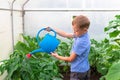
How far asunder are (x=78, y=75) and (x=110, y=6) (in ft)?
8.20

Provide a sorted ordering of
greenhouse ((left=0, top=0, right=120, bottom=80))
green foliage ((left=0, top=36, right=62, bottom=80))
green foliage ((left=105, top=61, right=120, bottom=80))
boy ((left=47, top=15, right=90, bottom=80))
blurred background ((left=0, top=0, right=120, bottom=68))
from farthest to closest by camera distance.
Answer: blurred background ((left=0, top=0, right=120, bottom=68)) → greenhouse ((left=0, top=0, right=120, bottom=80)) → green foliage ((left=0, top=36, right=62, bottom=80)) → boy ((left=47, top=15, right=90, bottom=80)) → green foliage ((left=105, top=61, right=120, bottom=80))

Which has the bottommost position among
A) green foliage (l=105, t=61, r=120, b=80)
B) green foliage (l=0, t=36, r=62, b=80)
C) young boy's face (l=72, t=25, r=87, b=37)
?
Result: green foliage (l=0, t=36, r=62, b=80)

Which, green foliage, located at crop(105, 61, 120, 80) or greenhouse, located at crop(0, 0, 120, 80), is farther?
greenhouse, located at crop(0, 0, 120, 80)

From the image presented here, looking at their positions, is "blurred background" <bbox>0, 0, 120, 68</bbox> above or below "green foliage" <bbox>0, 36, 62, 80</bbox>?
above

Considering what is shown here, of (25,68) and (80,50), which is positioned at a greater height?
(80,50)

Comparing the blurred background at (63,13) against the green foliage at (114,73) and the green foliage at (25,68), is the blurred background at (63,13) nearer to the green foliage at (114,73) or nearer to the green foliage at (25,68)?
the green foliage at (25,68)

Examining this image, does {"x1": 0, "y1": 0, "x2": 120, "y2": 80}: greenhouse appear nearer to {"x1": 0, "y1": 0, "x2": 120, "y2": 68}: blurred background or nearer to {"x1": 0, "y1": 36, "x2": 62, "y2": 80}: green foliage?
{"x1": 0, "y1": 0, "x2": 120, "y2": 68}: blurred background

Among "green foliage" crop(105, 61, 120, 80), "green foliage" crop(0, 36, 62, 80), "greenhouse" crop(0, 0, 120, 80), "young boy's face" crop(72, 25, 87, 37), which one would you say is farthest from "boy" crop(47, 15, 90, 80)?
"green foliage" crop(105, 61, 120, 80)

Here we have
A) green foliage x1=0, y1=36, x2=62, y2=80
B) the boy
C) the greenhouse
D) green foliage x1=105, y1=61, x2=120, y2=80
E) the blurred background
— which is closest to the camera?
green foliage x1=105, y1=61, x2=120, y2=80

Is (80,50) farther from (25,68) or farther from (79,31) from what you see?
(25,68)

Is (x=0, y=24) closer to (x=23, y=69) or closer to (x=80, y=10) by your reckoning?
(x=23, y=69)

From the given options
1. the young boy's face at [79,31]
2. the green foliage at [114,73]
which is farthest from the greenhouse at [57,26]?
the green foliage at [114,73]

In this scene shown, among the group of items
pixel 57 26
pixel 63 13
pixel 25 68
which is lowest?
pixel 25 68

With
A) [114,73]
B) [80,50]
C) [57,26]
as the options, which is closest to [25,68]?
[80,50]
